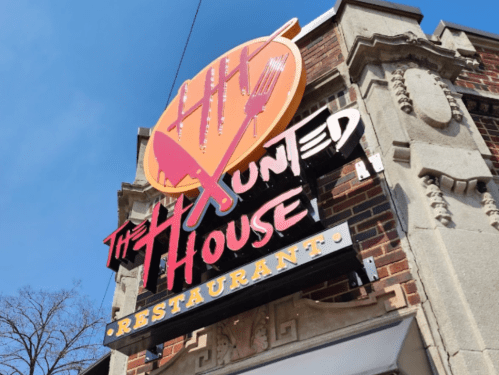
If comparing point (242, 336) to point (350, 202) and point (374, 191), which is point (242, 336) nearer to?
point (350, 202)

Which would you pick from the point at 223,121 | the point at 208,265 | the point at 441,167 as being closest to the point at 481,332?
the point at 441,167

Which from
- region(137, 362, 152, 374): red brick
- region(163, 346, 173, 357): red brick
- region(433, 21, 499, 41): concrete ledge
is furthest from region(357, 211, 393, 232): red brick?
region(433, 21, 499, 41): concrete ledge

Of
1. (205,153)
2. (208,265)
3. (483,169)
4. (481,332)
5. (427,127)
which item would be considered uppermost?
(205,153)

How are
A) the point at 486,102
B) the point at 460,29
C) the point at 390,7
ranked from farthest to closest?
the point at 460,29
the point at 390,7
the point at 486,102

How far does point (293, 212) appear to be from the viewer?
14.4ft

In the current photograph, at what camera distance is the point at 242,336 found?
14.4 ft

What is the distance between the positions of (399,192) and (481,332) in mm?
1490

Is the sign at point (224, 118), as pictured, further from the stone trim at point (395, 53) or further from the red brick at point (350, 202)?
the red brick at point (350, 202)

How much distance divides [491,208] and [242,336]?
2.71m

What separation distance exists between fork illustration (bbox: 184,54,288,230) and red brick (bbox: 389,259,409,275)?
223cm

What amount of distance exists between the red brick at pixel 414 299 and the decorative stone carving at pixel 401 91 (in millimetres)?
2232

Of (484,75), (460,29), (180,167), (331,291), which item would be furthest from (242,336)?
(460,29)

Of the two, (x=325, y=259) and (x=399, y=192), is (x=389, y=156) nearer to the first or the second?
(x=399, y=192)

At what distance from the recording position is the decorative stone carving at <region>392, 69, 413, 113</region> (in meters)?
5.00
